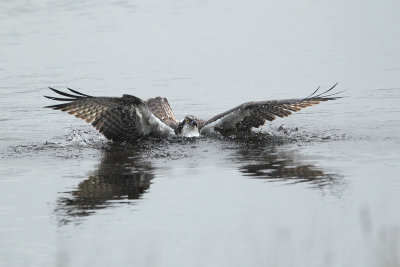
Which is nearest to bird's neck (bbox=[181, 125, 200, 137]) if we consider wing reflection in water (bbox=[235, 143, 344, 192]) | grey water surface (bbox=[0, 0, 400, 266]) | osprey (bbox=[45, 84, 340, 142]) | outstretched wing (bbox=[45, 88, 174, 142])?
osprey (bbox=[45, 84, 340, 142])

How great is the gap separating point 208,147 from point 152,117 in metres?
1.05

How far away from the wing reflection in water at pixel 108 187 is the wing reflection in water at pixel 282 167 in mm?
1137

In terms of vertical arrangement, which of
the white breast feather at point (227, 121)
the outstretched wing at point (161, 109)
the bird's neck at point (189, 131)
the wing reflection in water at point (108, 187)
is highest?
the outstretched wing at point (161, 109)

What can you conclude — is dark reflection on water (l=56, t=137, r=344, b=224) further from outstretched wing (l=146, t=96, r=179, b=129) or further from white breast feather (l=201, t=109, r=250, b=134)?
outstretched wing (l=146, t=96, r=179, b=129)

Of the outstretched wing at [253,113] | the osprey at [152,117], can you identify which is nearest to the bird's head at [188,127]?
the osprey at [152,117]

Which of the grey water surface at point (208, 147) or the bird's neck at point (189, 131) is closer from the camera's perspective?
the grey water surface at point (208, 147)

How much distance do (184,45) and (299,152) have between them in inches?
324

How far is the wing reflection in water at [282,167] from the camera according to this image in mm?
9461

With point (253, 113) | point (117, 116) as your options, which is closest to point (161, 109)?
point (117, 116)

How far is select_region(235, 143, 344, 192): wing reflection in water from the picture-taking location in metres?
9.46

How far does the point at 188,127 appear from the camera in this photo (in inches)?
485

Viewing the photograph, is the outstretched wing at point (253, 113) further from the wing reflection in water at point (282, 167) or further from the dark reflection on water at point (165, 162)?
the wing reflection in water at point (282, 167)

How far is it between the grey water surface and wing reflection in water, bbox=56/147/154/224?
23mm

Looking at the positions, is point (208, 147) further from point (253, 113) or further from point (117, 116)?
point (117, 116)
